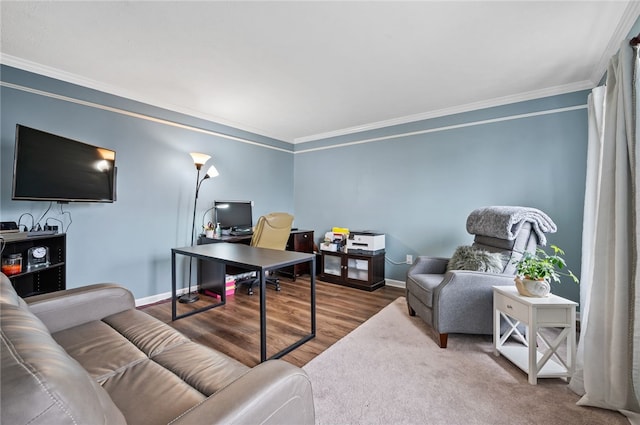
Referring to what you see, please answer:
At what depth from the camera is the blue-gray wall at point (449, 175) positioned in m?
2.74

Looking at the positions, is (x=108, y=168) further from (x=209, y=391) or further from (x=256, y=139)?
(x=209, y=391)

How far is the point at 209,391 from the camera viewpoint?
1008mm

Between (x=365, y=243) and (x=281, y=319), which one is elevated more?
(x=365, y=243)

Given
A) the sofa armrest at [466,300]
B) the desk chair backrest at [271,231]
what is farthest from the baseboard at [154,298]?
the sofa armrest at [466,300]

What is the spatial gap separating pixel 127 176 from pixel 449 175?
3.81m

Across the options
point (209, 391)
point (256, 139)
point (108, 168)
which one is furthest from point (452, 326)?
point (256, 139)

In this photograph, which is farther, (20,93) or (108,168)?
(108,168)

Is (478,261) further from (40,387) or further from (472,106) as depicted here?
(40,387)

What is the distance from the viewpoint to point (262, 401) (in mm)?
729

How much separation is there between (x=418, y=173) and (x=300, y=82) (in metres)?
1.97

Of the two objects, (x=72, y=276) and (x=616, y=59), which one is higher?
(x=616, y=59)

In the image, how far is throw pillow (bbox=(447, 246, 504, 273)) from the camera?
2240mm

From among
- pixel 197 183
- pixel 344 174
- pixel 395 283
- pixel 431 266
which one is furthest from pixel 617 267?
pixel 197 183

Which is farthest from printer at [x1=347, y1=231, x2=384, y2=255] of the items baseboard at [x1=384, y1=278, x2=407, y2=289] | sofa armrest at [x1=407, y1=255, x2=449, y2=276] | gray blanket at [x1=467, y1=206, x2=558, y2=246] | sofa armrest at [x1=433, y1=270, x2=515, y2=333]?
sofa armrest at [x1=433, y1=270, x2=515, y2=333]
